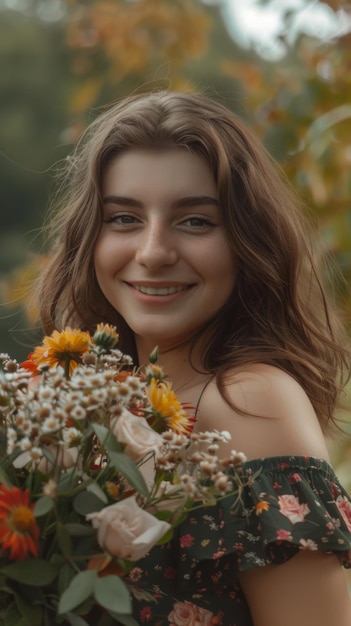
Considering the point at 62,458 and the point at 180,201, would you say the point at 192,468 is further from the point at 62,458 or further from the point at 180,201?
the point at 180,201

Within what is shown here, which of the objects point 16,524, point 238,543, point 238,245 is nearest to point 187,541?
point 238,543

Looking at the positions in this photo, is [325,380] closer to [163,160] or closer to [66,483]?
[163,160]

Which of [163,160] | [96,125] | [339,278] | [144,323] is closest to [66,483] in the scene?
[144,323]

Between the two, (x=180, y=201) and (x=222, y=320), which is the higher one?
(x=180, y=201)

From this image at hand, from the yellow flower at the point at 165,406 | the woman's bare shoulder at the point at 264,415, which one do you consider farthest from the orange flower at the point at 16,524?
the woman's bare shoulder at the point at 264,415

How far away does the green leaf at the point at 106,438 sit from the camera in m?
1.59

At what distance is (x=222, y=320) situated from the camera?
2.28m

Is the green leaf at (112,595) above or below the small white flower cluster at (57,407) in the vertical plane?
below

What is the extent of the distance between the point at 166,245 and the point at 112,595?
30.9 inches

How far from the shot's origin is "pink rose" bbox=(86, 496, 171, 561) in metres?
1.57

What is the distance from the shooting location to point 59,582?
1.59 metres

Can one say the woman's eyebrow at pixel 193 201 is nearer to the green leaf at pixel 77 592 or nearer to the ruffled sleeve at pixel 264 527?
the ruffled sleeve at pixel 264 527

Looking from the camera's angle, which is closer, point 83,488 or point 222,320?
point 83,488

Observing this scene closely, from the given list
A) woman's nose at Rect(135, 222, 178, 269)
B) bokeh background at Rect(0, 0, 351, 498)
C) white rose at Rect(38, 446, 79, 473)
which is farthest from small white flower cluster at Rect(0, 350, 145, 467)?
bokeh background at Rect(0, 0, 351, 498)
